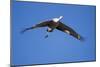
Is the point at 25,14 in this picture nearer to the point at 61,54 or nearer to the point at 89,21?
the point at 61,54

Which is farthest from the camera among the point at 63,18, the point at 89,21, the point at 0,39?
the point at 89,21

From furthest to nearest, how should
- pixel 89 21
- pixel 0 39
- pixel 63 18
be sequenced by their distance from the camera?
1. pixel 89 21
2. pixel 63 18
3. pixel 0 39

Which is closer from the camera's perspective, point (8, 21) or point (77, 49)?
point (8, 21)

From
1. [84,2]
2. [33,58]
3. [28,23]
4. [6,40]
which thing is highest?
[84,2]

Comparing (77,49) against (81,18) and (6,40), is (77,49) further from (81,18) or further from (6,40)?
(6,40)

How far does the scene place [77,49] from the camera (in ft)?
8.41

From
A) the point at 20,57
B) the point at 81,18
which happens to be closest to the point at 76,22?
the point at 81,18

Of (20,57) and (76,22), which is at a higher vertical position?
(76,22)

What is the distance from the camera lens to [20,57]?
2.28 meters

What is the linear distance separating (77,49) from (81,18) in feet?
1.41

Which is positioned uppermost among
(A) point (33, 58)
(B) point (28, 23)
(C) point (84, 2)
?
(C) point (84, 2)

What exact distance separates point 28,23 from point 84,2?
2.78ft

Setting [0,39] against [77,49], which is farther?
[77,49]
